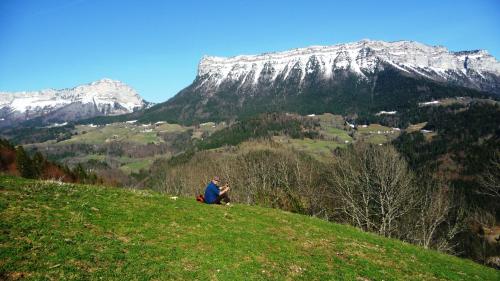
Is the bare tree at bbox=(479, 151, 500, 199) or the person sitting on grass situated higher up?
the person sitting on grass

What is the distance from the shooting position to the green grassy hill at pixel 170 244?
16.7 meters

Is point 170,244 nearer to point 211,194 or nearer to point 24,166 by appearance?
point 211,194

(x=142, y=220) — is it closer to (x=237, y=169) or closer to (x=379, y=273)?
(x=379, y=273)

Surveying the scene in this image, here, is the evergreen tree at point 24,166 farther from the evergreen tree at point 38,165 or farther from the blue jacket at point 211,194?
the blue jacket at point 211,194

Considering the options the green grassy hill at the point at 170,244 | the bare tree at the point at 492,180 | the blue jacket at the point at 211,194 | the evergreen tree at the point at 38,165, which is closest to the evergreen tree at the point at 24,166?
the evergreen tree at the point at 38,165

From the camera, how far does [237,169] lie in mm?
125875

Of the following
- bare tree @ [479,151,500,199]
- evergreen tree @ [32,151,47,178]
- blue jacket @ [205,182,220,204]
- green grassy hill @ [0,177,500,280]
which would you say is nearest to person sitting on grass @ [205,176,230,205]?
blue jacket @ [205,182,220,204]

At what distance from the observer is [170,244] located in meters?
20.5

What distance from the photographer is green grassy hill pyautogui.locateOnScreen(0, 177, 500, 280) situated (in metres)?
16.7

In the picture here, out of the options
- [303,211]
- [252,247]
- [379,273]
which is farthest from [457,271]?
[303,211]

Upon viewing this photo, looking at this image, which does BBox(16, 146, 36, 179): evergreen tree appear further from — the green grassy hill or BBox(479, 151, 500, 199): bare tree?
BBox(479, 151, 500, 199): bare tree

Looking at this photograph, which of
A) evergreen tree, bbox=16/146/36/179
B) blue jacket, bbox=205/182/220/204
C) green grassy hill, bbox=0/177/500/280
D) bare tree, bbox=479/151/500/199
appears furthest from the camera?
evergreen tree, bbox=16/146/36/179

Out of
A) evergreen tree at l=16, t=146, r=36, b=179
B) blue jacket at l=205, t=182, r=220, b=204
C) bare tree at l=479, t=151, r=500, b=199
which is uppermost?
blue jacket at l=205, t=182, r=220, b=204

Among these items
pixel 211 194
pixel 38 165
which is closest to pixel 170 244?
pixel 211 194
